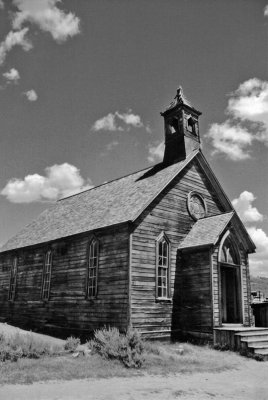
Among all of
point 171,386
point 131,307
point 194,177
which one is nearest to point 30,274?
point 131,307

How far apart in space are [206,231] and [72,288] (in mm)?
7116

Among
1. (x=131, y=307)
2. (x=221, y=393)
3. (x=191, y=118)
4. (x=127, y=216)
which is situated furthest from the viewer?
(x=191, y=118)

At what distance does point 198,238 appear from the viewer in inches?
686

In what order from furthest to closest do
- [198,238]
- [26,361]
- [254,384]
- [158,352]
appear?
[198,238] < [158,352] < [26,361] < [254,384]

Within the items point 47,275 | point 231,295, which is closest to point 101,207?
point 47,275

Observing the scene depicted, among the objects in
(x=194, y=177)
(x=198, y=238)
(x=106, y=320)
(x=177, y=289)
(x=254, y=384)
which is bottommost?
(x=254, y=384)

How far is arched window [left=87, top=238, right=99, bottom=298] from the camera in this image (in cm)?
1734

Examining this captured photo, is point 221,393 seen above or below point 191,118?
below

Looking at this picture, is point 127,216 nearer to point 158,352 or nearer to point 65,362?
point 158,352

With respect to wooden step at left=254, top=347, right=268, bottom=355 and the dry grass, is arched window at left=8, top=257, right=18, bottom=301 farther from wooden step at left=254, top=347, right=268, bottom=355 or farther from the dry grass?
wooden step at left=254, top=347, right=268, bottom=355

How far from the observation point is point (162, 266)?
55.6ft

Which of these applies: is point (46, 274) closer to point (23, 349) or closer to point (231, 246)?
point (23, 349)

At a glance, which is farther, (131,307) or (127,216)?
(127,216)

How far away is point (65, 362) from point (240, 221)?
10.7 metres
